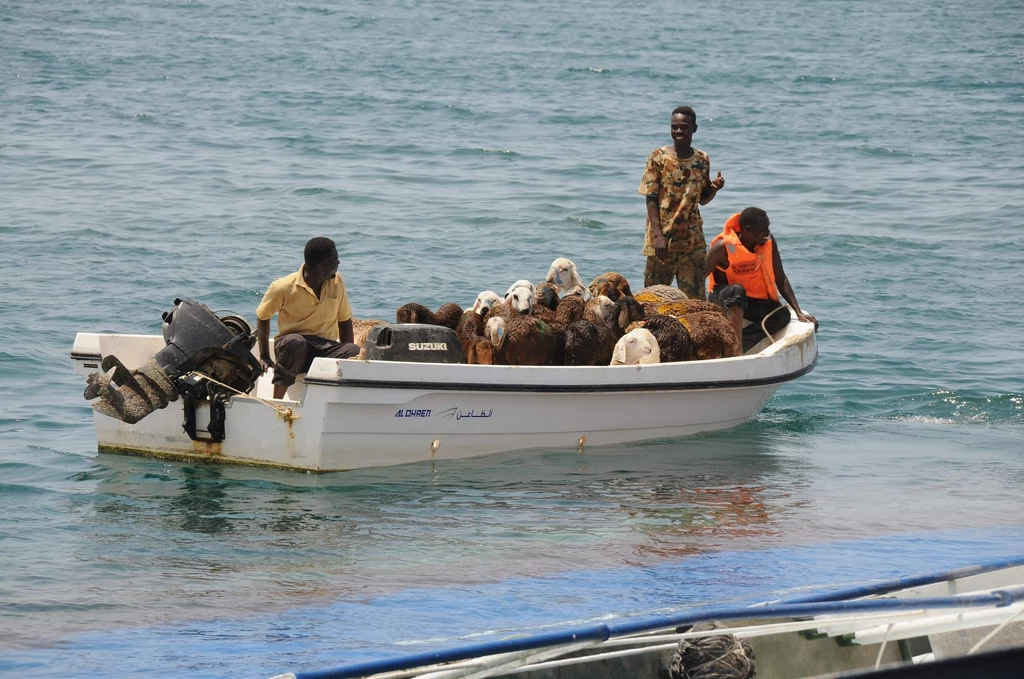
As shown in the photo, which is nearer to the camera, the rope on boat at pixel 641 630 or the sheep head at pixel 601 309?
the rope on boat at pixel 641 630

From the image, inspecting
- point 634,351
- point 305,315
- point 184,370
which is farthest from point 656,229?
point 184,370

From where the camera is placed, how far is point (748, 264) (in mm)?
10336

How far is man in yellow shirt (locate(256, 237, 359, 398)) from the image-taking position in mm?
8555

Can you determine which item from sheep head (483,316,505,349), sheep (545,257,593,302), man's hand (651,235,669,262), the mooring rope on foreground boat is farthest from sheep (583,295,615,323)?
the mooring rope on foreground boat

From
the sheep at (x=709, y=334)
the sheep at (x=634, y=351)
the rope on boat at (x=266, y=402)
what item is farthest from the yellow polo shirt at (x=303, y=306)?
the sheep at (x=709, y=334)

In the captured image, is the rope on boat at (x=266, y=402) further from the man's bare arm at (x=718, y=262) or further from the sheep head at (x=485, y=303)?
the man's bare arm at (x=718, y=262)

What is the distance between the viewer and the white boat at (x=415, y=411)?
27.6 feet

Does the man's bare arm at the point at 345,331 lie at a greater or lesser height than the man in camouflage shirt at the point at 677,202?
lesser

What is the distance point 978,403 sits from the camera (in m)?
12.0

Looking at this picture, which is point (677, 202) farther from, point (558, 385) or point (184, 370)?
point (184, 370)

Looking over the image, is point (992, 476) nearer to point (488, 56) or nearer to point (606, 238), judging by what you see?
point (606, 238)

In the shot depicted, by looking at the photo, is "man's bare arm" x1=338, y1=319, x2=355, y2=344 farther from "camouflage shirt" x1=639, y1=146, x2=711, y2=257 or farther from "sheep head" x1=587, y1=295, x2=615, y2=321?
"camouflage shirt" x1=639, y1=146, x2=711, y2=257

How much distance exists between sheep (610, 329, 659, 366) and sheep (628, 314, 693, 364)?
14 cm

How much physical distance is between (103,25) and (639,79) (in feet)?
51.8
